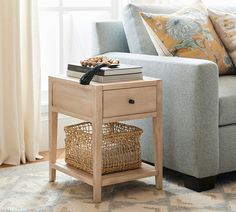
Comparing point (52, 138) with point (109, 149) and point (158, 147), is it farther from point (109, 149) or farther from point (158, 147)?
point (158, 147)

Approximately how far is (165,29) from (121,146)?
26.0 inches

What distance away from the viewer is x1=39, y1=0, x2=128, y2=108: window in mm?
3543

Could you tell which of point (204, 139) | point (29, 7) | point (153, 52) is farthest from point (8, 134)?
point (204, 139)

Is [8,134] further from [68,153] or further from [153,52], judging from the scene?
[153,52]

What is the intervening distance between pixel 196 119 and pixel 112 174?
0.45 m

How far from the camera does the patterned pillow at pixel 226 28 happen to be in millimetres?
3217

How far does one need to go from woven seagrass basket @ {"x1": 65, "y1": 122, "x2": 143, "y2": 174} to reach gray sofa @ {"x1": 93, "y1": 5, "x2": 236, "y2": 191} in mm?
162

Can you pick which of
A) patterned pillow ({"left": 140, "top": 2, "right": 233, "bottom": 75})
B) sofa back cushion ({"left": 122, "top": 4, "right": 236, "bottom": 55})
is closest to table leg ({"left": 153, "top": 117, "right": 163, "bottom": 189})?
patterned pillow ({"left": 140, "top": 2, "right": 233, "bottom": 75})

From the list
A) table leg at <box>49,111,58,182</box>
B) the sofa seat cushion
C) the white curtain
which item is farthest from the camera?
the white curtain

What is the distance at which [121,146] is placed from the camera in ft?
8.93

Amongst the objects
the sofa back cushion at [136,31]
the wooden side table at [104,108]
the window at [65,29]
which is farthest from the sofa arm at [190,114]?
the window at [65,29]

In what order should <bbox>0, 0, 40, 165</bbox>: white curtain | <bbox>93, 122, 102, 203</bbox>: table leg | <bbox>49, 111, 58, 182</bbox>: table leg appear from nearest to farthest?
<bbox>93, 122, 102, 203</bbox>: table leg
<bbox>49, 111, 58, 182</bbox>: table leg
<bbox>0, 0, 40, 165</bbox>: white curtain

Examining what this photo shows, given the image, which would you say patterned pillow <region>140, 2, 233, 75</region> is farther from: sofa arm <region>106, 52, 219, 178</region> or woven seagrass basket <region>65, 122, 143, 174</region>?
woven seagrass basket <region>65, 122, 143, 174</region>

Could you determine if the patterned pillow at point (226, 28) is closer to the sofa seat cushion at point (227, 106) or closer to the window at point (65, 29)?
the sofa seat cushion at point (227, 106)
